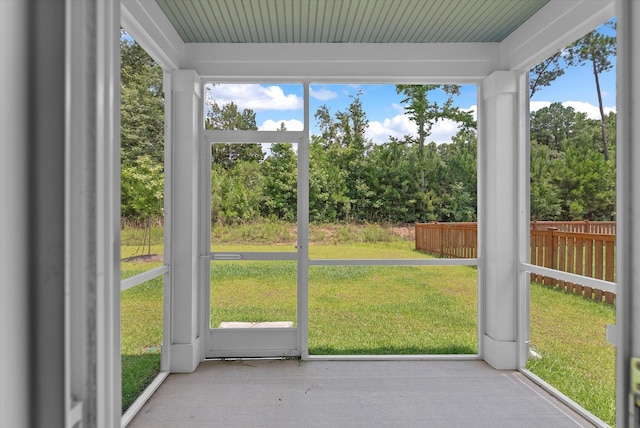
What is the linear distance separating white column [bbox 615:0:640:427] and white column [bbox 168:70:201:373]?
11.3 ft

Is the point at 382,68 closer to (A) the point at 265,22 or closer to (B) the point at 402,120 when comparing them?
(B) the point at 402,120

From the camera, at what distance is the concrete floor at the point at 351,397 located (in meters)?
2.82

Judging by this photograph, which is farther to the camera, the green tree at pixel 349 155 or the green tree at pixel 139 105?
the green tree at pixel 349 155

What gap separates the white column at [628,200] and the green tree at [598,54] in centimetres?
253

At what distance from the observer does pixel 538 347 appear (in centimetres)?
362

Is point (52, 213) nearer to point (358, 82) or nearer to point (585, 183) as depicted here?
point (585, 183)

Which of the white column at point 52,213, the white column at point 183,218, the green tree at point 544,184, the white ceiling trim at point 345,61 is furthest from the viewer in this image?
the white ceiling trim at point 345,61

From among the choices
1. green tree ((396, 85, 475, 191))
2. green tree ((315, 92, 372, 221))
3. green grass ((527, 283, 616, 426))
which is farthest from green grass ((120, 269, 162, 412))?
green grass ((527, 283, 616, 426))

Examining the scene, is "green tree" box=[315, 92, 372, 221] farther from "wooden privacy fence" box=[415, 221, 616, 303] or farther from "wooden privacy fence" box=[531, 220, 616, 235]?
"wooden privacy fence" box=[531, 220, 616, 235]

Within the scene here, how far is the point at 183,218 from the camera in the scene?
12.3 ft

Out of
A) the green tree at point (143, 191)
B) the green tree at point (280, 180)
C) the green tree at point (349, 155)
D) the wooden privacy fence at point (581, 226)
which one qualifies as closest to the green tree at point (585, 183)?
the wooden privacy fence at point (581, 226)

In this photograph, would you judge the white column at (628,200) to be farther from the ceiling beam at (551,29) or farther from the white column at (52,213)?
the ceiling beam at (551,29)

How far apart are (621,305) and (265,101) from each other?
12.1 ft

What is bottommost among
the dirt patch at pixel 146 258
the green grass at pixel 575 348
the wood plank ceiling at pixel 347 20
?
the green grass at pixel 575 348
